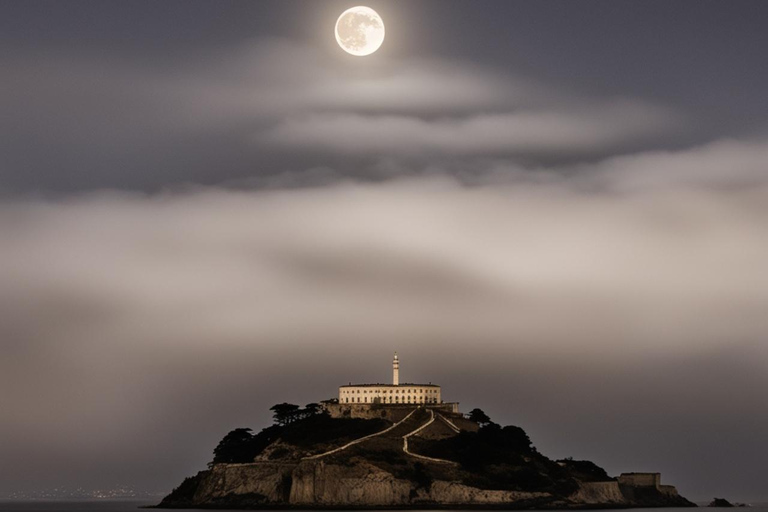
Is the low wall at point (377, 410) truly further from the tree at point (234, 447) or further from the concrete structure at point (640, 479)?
the concrete structure at point (640, 479)

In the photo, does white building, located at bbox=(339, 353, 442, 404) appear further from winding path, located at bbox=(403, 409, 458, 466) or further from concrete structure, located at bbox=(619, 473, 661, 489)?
concrete structure, located at bbox=(619, 473, 661, 489)

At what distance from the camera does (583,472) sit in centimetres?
15388

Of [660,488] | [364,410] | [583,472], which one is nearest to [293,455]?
[364,410]

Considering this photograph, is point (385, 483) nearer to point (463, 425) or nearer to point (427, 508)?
point (427, 508)

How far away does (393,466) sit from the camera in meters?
139

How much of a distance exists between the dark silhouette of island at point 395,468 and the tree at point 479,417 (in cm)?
13

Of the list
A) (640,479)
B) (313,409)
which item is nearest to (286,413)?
(313,409)

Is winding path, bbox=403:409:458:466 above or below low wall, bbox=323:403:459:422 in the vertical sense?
below

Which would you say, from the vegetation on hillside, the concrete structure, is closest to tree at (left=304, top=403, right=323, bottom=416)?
the vegetation on hillside

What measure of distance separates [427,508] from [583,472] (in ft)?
95.9

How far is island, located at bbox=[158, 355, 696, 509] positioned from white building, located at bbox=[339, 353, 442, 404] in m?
0.13

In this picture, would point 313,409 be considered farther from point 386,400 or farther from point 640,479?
point 640,479

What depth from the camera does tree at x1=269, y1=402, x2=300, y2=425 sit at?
161625 millimetres

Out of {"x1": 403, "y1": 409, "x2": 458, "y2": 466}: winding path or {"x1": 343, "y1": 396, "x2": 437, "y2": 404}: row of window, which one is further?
{"x1": 343, "y1": 396, "x2": 437, "y2": 404}: row of window
